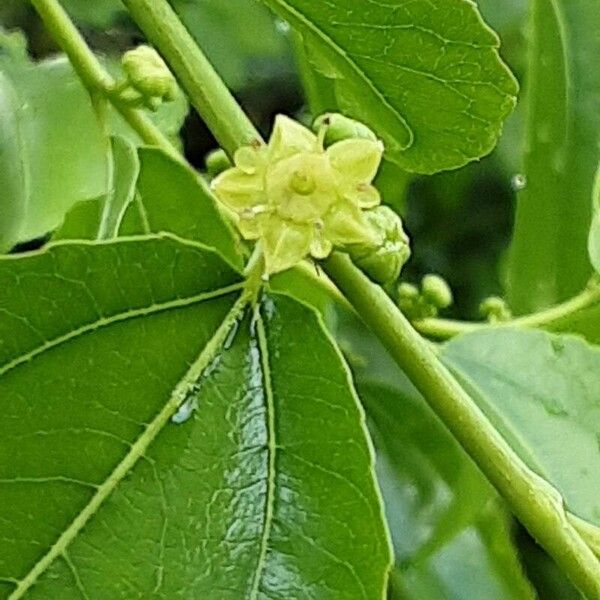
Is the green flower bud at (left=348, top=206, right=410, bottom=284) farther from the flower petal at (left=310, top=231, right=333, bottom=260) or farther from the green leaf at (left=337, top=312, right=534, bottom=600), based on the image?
the green leaf at (left=337, top=312, right=534, bottom=600)

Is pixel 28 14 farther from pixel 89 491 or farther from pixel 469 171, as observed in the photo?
pixel 89 491

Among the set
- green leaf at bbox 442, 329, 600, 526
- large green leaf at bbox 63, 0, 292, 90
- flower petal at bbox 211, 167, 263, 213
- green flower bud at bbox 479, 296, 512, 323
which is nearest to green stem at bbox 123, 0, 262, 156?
flower petal at bbox 211, 167, 263, 213

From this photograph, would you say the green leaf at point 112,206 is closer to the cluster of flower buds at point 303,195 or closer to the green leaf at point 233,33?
the cluster of flower buds at point 303,195

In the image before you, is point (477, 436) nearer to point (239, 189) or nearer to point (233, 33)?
point (239, 189)

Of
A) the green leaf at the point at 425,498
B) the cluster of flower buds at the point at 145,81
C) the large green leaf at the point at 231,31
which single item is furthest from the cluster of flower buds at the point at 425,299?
the large green leaf at the point at 231,31

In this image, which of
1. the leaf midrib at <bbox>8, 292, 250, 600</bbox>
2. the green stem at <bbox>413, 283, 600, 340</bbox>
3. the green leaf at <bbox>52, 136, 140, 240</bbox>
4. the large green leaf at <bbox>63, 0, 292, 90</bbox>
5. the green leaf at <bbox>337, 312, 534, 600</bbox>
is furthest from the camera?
the large green leaf at <bbox>63, 0, 292, 90</bbox>
